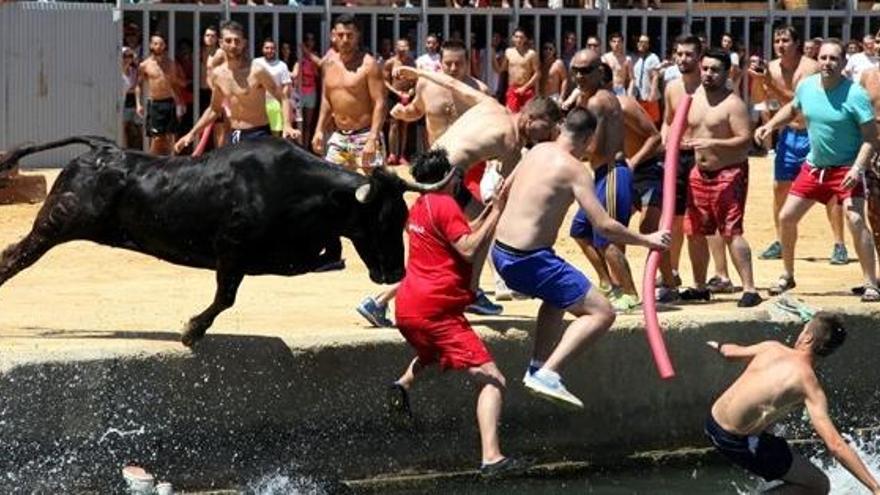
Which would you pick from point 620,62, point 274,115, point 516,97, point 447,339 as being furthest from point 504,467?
point 620,62

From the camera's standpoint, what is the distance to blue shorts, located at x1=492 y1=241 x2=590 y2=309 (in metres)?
11.1

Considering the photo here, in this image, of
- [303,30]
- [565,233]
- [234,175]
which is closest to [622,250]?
[234,175]

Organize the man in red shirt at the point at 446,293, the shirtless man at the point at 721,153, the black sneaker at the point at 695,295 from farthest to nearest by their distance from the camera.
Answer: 1. the black sneaker at the point at 695,295
2. the shirtless man at the point at 721,153
3. the man in red shirt at the point at 446,293

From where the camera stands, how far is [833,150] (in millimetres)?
14250

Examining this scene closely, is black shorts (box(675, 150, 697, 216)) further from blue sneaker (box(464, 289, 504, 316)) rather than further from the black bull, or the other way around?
the black bull

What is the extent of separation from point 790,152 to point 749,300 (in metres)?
3.48

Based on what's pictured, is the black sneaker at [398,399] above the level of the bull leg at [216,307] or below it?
below

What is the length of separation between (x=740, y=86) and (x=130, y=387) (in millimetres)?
17737

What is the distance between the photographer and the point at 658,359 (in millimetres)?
11414

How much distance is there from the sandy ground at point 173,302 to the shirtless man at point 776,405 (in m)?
1.96

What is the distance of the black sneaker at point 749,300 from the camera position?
1342 centimetres

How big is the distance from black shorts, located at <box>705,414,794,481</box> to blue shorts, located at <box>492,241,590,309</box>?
1.13 metres

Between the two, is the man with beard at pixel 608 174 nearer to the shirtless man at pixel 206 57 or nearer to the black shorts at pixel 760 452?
the black shorts at pixel 760 452

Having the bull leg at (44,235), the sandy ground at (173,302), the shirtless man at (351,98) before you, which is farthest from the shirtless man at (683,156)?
the bull leg at (44,235)
